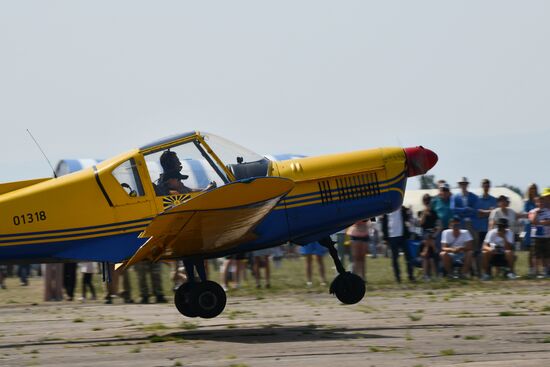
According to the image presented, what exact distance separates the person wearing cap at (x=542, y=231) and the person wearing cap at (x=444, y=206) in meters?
1.42

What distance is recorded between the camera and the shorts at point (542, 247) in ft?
56.9

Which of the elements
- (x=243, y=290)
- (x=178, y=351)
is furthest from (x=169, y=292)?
(x=178, y=351)

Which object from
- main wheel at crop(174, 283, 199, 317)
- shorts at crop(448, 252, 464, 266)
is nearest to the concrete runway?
main wheel at crop(174, 283, 199, 317)

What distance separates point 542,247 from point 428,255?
1946mm

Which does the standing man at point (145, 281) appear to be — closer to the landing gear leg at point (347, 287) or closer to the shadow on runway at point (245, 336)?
the landing gear leg at point (347, 287)

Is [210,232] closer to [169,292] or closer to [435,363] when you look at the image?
[435,363]

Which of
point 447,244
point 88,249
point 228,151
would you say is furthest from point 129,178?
point 447,244

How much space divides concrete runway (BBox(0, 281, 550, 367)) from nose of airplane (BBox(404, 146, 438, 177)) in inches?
68.4

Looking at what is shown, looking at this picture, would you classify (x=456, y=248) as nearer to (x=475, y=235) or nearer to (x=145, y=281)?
(x=475, y=235)

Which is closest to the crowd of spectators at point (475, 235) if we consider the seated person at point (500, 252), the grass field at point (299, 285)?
the seated person at point (500, 252)

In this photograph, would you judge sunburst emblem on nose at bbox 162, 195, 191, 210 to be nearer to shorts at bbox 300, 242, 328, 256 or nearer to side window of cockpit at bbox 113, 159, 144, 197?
side window of cockpit at bbox 113, 159, 144, 197

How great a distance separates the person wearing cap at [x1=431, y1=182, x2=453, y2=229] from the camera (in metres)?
18.0

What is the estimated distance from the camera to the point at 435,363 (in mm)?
8492

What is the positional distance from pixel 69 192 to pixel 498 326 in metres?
4.93
